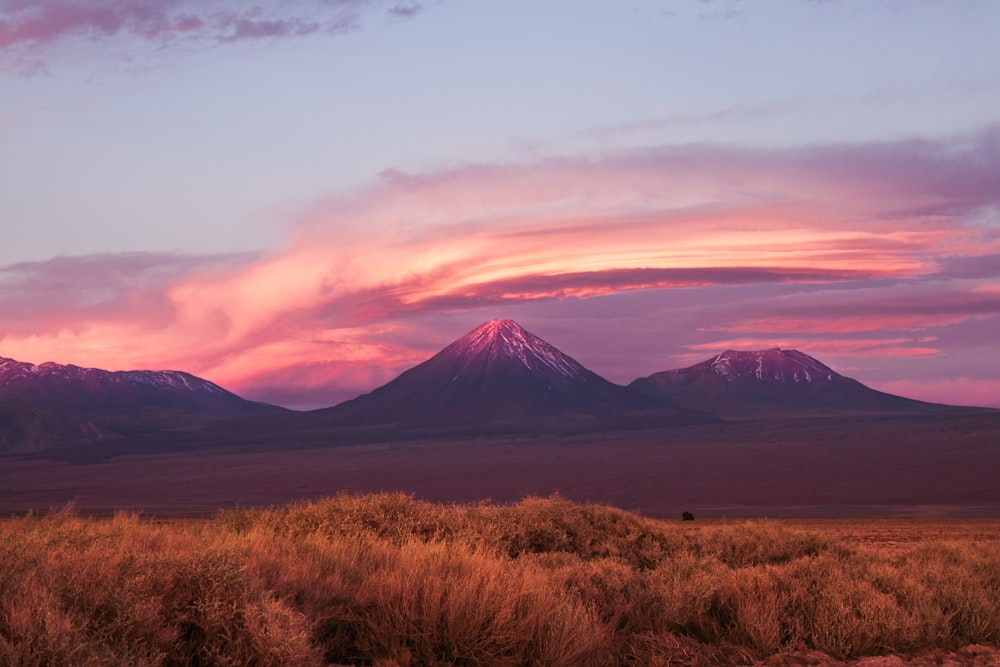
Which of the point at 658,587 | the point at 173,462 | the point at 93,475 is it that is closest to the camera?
the point at 658,587

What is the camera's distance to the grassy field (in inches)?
334

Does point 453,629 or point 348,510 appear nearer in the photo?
point 453,629

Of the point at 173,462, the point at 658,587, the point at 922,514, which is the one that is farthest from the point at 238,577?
the point at 173,462

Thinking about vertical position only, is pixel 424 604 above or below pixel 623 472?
above

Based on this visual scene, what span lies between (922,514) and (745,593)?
49.2 meters

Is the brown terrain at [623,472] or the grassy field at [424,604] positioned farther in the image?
the brown terrain at [623,472]

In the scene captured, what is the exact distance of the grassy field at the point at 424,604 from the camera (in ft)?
27.8

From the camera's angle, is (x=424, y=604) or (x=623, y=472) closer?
(x=424, y=604)

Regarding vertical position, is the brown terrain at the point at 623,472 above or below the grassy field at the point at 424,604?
below

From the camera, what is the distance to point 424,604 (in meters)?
10.1

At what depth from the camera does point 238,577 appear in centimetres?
912

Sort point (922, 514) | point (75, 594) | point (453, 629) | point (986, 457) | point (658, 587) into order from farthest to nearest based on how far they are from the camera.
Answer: point (986, 457)
point (922, 514)
point (658, 587)
point (453, 629)
point (75, 594)

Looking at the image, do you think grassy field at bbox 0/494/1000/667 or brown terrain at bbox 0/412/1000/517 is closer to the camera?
grassy field at bbox 0/494/1000/667

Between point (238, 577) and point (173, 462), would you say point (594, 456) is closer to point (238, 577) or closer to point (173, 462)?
point (173, 462)
